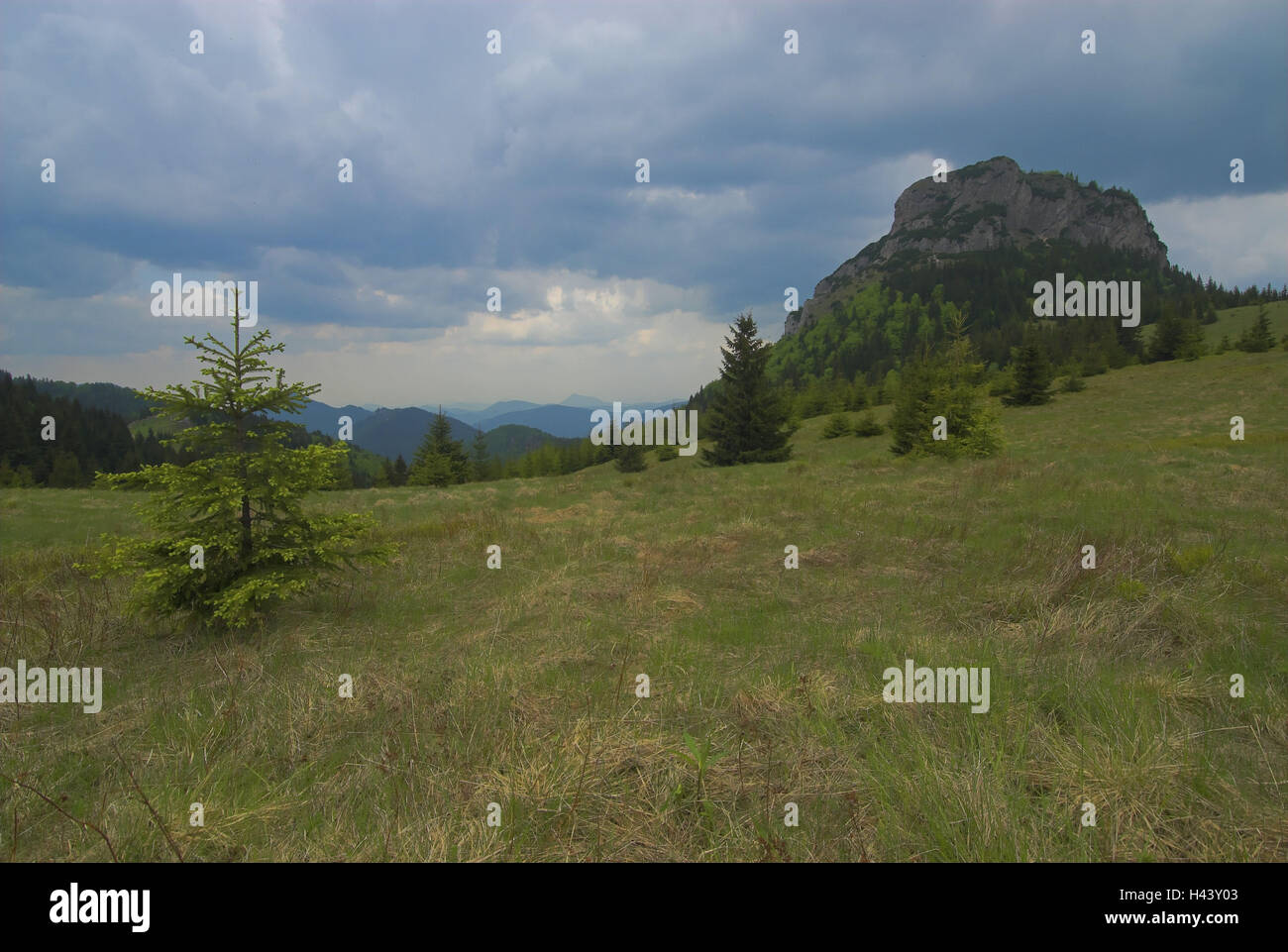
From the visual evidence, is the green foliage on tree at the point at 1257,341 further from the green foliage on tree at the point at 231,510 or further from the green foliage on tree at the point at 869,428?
the green foliage on tree at the point at 231,510

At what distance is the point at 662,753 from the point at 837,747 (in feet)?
4.18

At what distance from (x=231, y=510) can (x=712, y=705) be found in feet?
21.5

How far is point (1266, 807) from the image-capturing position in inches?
116

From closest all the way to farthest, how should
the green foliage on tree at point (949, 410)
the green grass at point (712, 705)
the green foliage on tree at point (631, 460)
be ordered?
the green grass at point (712, 705) → the green foliage on tree at point (949, 410) → the green foliage on tree at point (631, 460)

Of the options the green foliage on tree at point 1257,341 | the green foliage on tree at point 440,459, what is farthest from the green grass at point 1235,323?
the green foliage on tree at point 440,459

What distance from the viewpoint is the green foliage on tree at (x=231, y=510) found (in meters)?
6.39

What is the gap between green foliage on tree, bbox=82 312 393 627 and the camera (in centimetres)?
639

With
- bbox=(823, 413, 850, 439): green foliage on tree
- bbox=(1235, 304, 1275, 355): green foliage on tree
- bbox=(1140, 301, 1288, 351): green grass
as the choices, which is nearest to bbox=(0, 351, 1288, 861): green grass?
bbox=(823, 413, 850, 439): green foliage on tree

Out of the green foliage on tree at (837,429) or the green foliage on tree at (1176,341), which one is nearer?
the green foliage on tree at (837,429)

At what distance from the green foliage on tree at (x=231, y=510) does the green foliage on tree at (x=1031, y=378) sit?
50.8m

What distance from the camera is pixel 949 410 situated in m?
23.8

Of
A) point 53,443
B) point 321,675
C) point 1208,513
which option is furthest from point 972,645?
point 53,443

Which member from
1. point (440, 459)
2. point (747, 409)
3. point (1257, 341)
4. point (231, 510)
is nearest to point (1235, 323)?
point (1257, 341)

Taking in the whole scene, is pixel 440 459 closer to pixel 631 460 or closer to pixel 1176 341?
pixel 631 460
